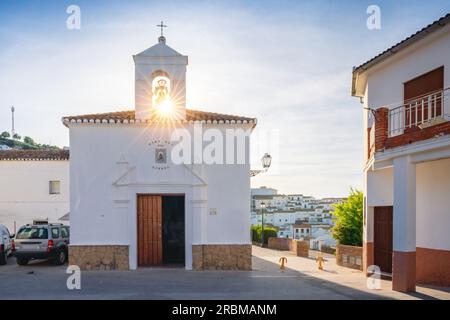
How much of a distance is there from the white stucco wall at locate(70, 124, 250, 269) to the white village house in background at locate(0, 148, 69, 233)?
43.0 ft

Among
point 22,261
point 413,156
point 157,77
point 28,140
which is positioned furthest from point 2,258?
point 28,140

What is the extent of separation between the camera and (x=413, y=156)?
10.2 meters

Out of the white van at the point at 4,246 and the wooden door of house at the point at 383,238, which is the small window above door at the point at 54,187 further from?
the wooden door of house at the point at 383,238

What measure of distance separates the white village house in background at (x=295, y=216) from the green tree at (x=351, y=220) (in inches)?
439

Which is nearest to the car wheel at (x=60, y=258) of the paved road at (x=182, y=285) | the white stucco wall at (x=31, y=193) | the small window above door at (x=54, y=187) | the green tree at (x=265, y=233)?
the paved road at (x=182, y=285)

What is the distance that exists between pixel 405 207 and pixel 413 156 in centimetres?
121

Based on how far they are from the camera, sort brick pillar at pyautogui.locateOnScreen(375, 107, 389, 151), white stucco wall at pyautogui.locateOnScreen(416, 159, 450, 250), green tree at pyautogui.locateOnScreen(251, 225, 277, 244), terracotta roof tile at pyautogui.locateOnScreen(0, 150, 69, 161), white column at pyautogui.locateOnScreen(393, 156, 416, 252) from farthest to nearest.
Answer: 1. green tree at pyautogui.locateOnScreen(251, 225, 277, 244)
2. terracotta roof tile at pyautogui.locateOnScreen(0, 150, 69, 161)
3. brick pillar at pyautogui.locateOnScreen(375, 107, 389, 151)
4. white stucco wall at pyautogui.locateOnScreen(416, 159, 450, 250)
5. white column at pyautogui.locateOnScreen(393, 156, 416, 252)

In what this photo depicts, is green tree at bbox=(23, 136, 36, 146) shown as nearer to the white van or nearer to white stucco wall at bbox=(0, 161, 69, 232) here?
white stucco wall at bbox=(0, 161, 69, 232)

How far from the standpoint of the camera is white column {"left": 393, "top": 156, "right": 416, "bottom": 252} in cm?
1020

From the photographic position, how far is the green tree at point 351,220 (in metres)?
17.4

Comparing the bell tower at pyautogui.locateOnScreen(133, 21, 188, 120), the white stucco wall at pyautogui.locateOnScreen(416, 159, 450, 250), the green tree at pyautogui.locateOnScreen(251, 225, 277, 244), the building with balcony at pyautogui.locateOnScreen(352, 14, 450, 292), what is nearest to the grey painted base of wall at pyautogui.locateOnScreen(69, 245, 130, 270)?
the bell tower at pyautogui.locateOnScreen(133, 21, 188, 120)
